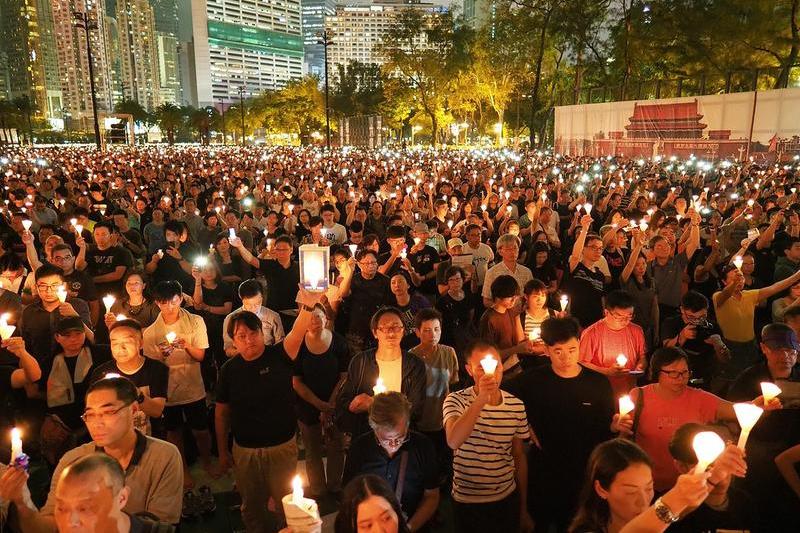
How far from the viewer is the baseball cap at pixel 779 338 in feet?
12.8

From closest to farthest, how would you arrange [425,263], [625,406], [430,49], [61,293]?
[625,406] → [61,293] → [425,263] → [430,49]

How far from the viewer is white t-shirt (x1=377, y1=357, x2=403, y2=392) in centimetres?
416

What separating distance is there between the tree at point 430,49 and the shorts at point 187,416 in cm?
4932

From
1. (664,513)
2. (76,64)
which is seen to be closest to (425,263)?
(664,513)

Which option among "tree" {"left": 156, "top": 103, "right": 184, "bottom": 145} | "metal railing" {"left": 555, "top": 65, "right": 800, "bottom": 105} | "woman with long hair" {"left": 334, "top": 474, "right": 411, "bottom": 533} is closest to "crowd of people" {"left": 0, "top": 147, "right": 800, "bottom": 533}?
"woman with long hair" {"left": 334, "top": 474, "right": 411, "bottom": 533}

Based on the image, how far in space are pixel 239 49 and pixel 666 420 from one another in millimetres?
193782

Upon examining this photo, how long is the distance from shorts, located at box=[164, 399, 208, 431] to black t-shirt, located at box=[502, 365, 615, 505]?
290 centimetres

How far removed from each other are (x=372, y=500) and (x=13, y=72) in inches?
7333

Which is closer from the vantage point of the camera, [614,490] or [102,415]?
[614,490]

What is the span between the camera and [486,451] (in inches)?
136

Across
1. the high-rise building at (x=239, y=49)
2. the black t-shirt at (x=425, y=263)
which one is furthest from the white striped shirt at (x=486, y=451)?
the high-rise building at (x=239, y=49)

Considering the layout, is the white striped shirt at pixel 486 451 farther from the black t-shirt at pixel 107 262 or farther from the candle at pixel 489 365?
the black t-shirt at pixel 107 262

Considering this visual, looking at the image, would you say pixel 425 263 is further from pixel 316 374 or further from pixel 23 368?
pixel 23 368

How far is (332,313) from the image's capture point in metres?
5.91
